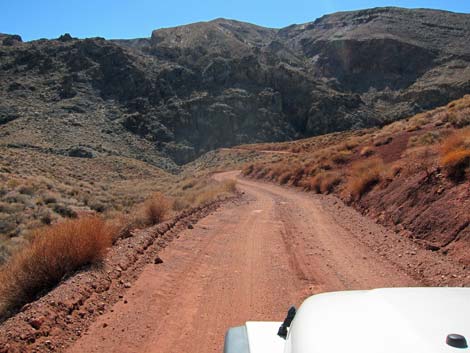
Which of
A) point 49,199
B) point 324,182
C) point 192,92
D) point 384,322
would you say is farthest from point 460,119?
point 192,92

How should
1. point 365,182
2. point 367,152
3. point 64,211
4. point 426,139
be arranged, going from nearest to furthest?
point 365,182 < point 426,139 < point 64,211 < point 367,152

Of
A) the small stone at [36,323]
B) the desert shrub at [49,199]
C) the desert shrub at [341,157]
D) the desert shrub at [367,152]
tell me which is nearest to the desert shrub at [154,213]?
the small stone at [36,323]

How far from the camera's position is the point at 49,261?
25.3 feet

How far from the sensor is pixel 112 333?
607cm

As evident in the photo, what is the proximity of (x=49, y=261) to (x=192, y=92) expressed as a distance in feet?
328

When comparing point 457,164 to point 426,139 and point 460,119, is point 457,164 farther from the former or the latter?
point 460,119

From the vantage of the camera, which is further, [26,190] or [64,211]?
[26,190]

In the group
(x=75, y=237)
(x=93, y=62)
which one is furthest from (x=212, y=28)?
(x=75, y=237)

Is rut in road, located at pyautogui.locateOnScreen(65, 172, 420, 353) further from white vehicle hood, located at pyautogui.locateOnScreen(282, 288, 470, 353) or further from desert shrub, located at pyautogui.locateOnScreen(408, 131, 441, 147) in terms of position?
desert shrub, located at pyautogui.locateOnScreen(408, 131, 441, 147)

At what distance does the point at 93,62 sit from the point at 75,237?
103 metres

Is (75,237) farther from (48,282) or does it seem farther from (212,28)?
(212,28)

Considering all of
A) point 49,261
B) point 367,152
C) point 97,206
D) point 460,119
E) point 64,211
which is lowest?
point 97,206

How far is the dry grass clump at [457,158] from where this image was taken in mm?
11683

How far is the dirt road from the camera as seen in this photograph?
19.9 feet
